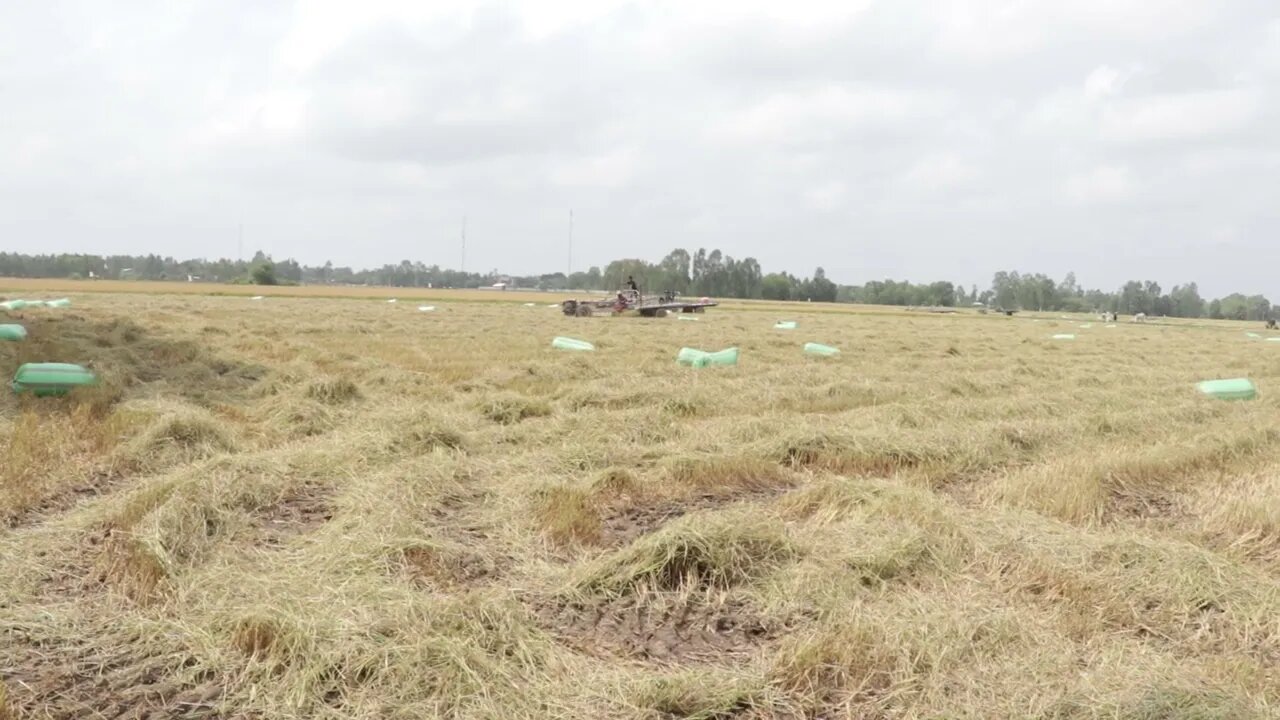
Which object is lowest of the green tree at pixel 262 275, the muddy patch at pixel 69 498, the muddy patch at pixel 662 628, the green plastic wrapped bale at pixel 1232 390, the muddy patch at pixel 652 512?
the muddy patch at pixel 662 628

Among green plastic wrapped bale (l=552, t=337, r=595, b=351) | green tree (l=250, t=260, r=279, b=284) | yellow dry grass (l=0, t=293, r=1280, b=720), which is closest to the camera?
yellow dry grass (l=0, t=293, r=1280, b=720)

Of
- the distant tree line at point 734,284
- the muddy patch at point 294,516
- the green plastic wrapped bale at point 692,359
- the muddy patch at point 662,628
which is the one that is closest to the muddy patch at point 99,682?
the muddy patch at point 294,516

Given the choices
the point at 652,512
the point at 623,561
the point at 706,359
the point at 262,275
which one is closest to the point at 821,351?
the point at 706,359

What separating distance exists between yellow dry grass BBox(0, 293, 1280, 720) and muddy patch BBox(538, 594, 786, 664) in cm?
2

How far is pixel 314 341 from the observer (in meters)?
15.7

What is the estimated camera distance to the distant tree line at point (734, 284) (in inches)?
3917

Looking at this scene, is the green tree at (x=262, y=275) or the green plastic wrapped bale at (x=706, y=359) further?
the green tree at (x=262, y=275)

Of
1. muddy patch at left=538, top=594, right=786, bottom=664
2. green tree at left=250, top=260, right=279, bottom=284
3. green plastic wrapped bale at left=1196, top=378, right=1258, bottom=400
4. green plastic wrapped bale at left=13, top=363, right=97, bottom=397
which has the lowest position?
muddy patch at left=538, top=594, right=786, bottom=664

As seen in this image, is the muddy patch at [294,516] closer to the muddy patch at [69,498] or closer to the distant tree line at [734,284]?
the muddy patch at [69,498]

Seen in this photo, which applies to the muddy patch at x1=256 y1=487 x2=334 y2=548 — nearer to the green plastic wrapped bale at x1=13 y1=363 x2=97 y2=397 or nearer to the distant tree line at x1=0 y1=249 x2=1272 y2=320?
the green plastic wrapped bale at x1=13 y1=363 x2=97 y2=397

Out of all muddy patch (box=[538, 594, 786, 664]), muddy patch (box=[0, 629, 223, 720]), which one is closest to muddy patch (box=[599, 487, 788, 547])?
muddy patch (box=[538, 594, 786, 664])

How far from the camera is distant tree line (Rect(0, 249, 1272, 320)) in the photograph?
326ft

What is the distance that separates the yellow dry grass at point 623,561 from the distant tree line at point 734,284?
243 ft

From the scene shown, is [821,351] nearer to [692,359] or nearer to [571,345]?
[692,359]
